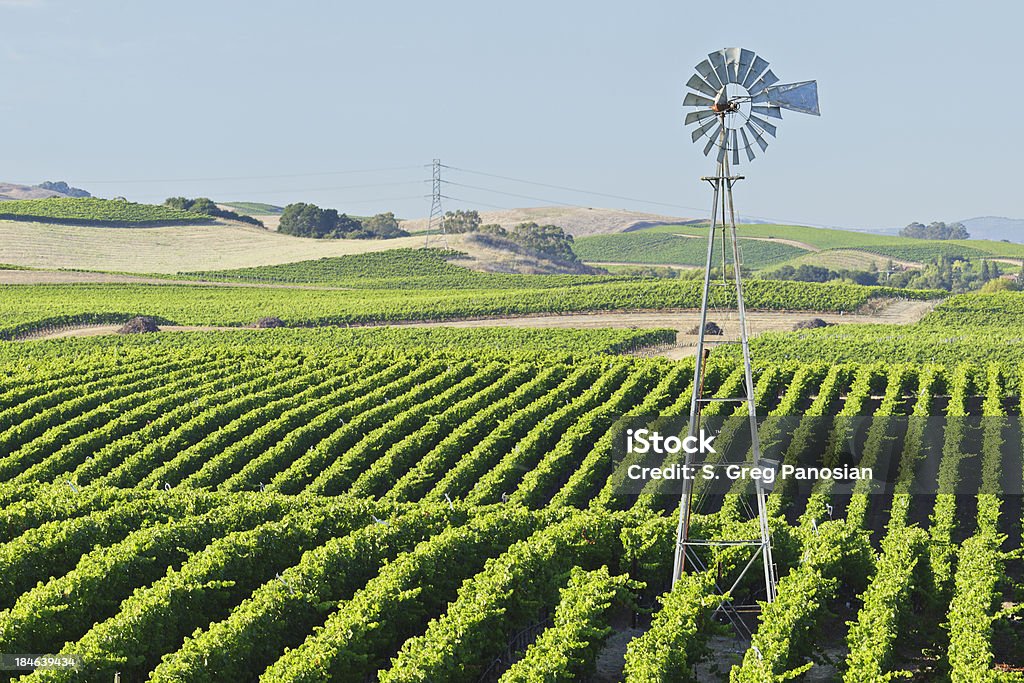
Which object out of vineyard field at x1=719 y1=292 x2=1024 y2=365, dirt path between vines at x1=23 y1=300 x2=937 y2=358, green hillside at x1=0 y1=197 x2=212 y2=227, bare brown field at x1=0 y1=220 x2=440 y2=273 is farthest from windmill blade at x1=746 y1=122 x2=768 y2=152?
green hillside at x1=0 y1=197 x2=212 y2=227

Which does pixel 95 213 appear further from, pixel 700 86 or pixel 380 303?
pixel 700 86

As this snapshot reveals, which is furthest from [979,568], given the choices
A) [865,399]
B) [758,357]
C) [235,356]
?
[235,356]

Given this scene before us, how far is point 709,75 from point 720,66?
0.93ft

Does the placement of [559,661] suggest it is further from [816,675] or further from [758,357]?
[758,357]

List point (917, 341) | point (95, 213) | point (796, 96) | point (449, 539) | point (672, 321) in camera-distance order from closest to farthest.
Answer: point (796, 96) < point (449, 539) < point (917, 341) < point (672, 321) < point (95, 213)

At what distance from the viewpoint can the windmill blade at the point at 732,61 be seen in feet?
74.7

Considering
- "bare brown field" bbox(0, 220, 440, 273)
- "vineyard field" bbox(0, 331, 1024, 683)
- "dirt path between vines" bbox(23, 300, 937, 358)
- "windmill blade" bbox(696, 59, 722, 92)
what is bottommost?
"vineyard field" bbox(0, 331, 1024, 683)

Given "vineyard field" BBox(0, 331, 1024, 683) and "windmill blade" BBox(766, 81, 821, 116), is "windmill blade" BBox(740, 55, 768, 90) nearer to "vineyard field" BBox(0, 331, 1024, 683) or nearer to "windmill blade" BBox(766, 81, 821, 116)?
"windmill blade" BBox(766, 81, 821, 116)

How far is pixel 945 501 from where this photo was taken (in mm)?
34594

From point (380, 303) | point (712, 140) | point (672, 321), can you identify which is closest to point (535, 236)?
point (380, 303)

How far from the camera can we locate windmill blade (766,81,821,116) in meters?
22.6

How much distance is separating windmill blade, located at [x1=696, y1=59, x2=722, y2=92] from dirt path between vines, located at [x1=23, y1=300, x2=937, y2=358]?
55.3 meters

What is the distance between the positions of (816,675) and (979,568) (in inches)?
215

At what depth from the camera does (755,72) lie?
22.9 meters
